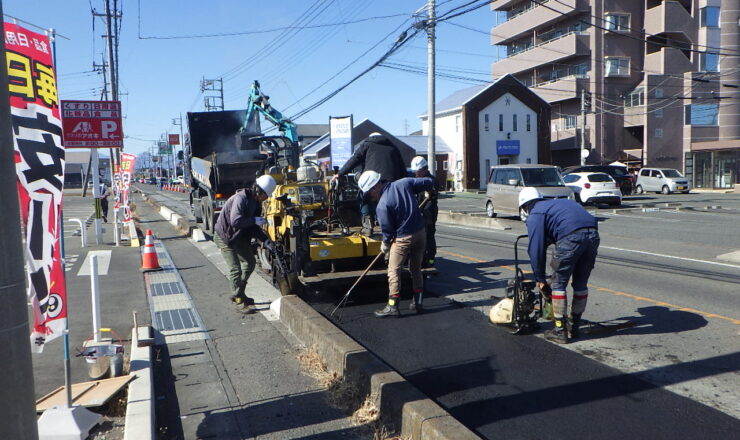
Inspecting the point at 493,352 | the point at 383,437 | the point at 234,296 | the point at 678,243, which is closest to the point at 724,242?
the point at 678,243

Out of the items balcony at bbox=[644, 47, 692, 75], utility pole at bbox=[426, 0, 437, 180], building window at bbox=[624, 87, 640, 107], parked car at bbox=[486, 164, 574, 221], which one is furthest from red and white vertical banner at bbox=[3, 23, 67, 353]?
balcony at bbox=[644, 47, 692, 75]

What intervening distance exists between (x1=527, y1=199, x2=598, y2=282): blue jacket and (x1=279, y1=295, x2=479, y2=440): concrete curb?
202cm

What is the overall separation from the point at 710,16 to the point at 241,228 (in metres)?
48.5

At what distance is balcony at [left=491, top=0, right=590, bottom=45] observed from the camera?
4597cm

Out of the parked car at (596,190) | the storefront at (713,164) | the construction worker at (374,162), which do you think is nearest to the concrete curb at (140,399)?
the construction worker at (374,162)

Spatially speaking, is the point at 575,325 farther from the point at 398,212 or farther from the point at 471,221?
the point at 471,221

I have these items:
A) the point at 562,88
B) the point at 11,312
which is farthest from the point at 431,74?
the point at 562,88

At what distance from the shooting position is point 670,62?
44.3 meters

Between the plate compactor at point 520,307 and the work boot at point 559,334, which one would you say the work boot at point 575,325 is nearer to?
the work boot at point 559,334

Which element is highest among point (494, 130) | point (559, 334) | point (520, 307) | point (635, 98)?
point (635, 98)

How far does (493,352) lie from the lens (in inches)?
231

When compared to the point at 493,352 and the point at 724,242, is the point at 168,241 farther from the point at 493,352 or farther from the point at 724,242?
the point at 724,242

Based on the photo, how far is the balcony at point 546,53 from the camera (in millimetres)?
46106

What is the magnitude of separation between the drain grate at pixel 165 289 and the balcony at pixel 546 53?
43.3 meters
